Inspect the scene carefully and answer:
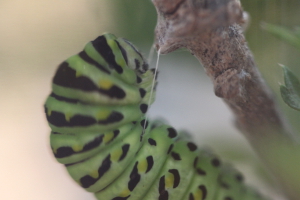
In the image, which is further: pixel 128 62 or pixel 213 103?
pixel 213 103

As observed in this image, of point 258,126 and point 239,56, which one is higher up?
point 239,56

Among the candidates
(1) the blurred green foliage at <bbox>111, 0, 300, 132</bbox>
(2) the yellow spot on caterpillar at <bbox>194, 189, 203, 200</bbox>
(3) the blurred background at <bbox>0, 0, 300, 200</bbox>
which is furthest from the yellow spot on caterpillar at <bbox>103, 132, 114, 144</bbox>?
(3) the blurred background at <bbox>0, 0, 300, 200</bbox>

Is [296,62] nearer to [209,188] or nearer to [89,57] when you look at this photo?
[209,188]

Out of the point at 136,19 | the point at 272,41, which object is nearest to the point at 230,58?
the point at 272,41

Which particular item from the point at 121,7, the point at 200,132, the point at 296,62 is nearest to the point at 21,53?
the point at 121,7

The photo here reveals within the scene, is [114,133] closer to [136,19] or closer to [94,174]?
[94,174]

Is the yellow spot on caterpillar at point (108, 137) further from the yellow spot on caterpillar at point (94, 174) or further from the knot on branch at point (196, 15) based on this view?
the knot on branch at point (196, 15)
